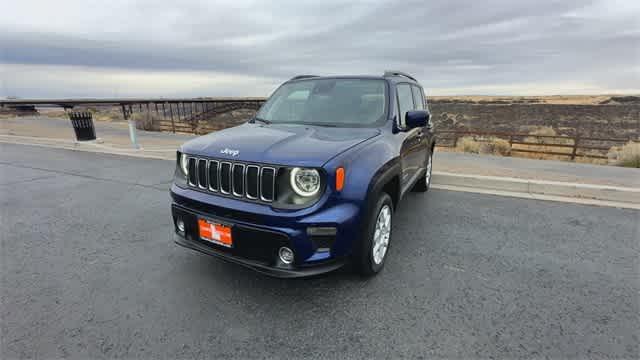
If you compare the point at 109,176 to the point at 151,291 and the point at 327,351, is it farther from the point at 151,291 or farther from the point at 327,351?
the point at 327,351

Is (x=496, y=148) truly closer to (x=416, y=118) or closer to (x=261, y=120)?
(x=416, y=118)

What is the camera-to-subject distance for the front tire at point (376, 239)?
2764mm

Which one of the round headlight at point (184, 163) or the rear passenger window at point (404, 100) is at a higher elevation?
the rear passenger window at point (404, 100)

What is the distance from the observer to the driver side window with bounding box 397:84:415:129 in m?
3.88

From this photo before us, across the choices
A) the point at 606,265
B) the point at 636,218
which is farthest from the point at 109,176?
the point at 636,218

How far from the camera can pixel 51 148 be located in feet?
36.0

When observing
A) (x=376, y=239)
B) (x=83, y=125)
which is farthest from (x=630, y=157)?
(x=83, y=125)

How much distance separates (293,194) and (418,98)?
352 cm

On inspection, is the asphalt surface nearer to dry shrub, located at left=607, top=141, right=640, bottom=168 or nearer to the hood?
the hood

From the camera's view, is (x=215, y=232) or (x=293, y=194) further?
(x=215, y=232)

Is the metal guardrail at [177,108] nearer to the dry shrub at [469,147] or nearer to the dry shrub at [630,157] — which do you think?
the dry shrub at [469,147]

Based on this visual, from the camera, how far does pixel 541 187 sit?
19.1 ft

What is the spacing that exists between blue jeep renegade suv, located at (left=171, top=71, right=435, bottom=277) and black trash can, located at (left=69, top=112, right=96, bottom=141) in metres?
10.2

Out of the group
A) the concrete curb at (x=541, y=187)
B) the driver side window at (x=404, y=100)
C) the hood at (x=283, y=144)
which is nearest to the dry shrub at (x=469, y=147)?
the concrete curb at (x=541, y=187)
